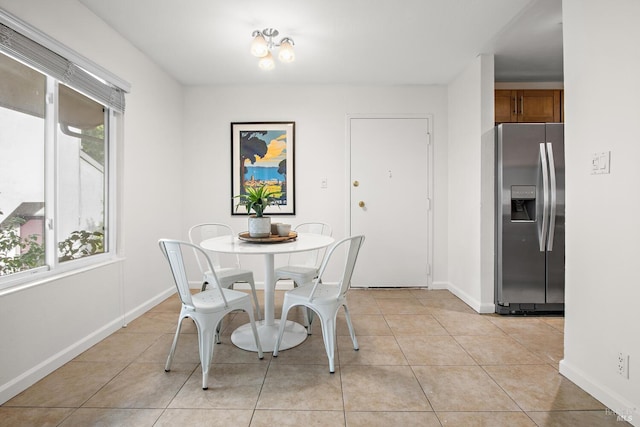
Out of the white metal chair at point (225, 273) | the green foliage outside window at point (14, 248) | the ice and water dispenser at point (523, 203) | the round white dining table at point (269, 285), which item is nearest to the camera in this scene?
the green foliage outside window at point (14, 248)

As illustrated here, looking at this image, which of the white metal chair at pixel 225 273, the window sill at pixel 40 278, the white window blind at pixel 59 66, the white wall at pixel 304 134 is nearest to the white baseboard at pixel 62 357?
the window sill at pixel 40 278

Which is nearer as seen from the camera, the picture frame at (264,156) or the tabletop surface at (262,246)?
the tabletop surface at (262,246)

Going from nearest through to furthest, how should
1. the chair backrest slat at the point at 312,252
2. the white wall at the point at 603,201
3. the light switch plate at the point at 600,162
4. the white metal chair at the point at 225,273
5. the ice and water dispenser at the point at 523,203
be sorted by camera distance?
the white wall at the point at 603,201 → the light switch plate at the point at 600,162 → the white metal chair at the point at 225,273 → the ice and water dispenser at the point at 523,203 → the chair backrest slat at the point at 312,252

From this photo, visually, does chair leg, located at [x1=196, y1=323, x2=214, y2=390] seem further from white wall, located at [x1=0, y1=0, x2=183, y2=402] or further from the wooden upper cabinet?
the wooden upper cabinet

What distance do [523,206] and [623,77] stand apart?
1.69 m

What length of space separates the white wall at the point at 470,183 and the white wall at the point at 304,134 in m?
0.23

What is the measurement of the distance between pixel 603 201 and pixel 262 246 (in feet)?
6.36

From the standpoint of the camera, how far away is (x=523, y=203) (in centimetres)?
318

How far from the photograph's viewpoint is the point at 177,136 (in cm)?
390

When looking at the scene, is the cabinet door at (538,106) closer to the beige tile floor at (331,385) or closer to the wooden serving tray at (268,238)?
the beige tile floor at (331,385)

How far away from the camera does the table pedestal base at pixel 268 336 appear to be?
2434 millimetres

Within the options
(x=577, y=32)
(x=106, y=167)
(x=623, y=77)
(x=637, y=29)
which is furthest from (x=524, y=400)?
(x=106, y=167)

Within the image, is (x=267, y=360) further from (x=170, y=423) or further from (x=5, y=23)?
(x=5, y=23)

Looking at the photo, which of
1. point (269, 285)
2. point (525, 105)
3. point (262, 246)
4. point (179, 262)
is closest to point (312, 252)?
point (269, 285)
